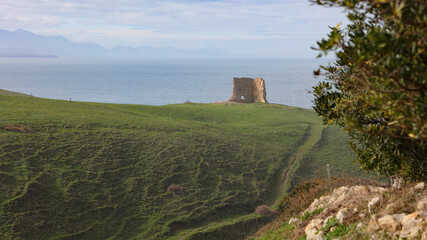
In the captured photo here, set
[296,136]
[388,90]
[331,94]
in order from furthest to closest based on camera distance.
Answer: [296,136] → [331,94] → [388,90]

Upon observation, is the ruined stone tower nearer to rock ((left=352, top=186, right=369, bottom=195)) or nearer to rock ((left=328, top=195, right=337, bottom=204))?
rock ((left=328, top=195, right=337, bottom=204))

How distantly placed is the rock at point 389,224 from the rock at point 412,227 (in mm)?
262

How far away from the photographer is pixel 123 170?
30750mm

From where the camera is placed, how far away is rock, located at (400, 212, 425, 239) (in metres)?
10.1

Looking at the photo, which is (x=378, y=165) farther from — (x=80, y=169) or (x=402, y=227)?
(x=80, y=169)

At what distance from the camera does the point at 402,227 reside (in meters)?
10.7

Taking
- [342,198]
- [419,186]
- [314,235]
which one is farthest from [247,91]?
[419,186]

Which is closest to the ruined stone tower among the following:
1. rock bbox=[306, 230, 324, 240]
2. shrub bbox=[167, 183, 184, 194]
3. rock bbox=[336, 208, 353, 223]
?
shrub bbox=[167, 183, 184, 194]

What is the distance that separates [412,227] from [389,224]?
760 mm

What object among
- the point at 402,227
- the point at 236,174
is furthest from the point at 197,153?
the point at 402,227

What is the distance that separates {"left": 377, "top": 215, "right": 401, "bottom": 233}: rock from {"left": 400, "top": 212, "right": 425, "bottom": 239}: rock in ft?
0.86

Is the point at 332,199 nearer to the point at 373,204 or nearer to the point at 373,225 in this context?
the point at 373,204

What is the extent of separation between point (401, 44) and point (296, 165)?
32.2 metres

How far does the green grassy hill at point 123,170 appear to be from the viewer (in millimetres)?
24219
